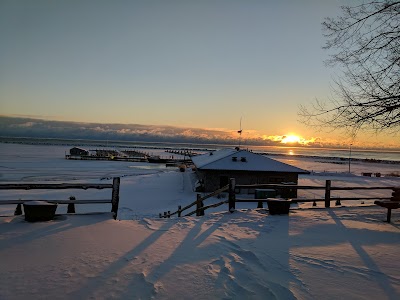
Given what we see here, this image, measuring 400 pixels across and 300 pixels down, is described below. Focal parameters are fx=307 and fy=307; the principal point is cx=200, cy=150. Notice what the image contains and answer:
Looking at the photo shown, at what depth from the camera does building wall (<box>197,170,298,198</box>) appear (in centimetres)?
2691

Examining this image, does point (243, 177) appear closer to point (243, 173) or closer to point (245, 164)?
point (243, 173)

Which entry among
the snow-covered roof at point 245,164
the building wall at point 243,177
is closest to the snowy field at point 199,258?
the snow-covered roof at point 245,164

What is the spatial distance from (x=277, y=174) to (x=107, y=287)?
2481 centimetres

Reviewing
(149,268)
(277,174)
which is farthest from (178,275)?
(277,174)

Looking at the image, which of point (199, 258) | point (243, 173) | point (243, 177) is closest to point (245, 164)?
point (243, 173)

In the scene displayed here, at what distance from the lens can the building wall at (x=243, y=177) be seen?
1059 inches

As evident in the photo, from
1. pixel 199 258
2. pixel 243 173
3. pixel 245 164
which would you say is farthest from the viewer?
pixel 245 164

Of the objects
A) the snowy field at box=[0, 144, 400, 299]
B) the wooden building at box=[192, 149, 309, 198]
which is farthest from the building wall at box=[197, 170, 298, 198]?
the snowy field at box=[0, 144, 400, 299]

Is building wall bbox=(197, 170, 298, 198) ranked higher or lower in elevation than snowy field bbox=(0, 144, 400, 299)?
lower

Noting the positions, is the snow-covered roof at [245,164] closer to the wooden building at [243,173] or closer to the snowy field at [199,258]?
the wooden building at [243,173]

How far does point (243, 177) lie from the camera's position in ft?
89.5

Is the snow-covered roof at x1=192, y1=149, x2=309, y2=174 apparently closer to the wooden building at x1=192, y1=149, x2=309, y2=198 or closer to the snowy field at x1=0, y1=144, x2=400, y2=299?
the wooden building at x1=192, y1=149, x2=309, y2=198

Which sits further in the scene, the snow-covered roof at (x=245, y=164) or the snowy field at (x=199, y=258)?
the snow-covered roof at (x=245, y=164)

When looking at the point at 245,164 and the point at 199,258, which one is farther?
the point at 245,164
